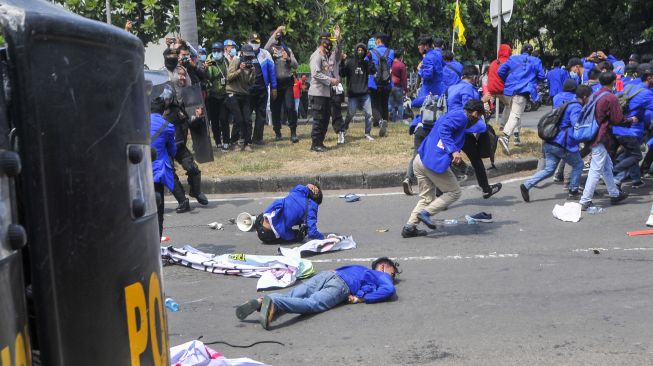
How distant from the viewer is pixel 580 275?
703cm

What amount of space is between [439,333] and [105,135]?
376 centimetres

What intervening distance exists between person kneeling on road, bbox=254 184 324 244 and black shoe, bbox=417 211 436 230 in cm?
103

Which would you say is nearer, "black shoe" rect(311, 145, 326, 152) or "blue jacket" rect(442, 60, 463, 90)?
"blue jacket" rect(442, 60, 463, 90)

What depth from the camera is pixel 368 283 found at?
6539 mm

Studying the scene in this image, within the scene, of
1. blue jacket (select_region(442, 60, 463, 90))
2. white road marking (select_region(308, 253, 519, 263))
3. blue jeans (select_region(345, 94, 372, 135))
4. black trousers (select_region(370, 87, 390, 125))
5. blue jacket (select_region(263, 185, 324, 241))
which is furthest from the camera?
black trousers (select_region(370, 87, 390, 125))

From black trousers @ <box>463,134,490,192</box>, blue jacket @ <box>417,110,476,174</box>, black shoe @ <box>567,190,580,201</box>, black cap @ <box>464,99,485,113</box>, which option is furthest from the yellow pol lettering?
black shoe @ <box>567,190,580,201</box>

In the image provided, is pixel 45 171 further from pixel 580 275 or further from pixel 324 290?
pixel 580 275

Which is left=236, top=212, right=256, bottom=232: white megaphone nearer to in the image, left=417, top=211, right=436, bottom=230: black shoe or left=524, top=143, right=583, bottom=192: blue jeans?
left=417, top=211, right=436, bottom=230: black shoe

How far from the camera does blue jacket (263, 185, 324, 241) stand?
8.41m

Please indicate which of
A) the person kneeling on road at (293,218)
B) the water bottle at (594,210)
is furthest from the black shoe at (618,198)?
the person kneeling on road at (293,218)

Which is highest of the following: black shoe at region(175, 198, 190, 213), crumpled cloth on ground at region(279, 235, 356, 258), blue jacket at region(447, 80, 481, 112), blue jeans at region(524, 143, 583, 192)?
blue jacket at region(447, 80, 481, 112)

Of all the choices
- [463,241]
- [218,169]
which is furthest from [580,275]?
[218,169]

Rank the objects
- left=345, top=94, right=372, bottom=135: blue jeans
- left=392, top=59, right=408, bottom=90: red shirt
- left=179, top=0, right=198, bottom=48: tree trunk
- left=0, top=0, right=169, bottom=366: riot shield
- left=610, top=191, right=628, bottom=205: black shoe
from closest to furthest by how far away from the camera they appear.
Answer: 1. left=0, top=0, right=169, bottom=366: riot shield
2. left=610, top=191, right=628, bottom=205: black shoe
3. left=179, top=0, right=198, bottom=48: tree trunk
4. left=345, top=94, right=372, bottom=135: blue jeans
5. left=392, top=59, right=408, bottom=90: red shirt

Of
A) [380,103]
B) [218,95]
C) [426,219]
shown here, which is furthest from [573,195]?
[380,103]
